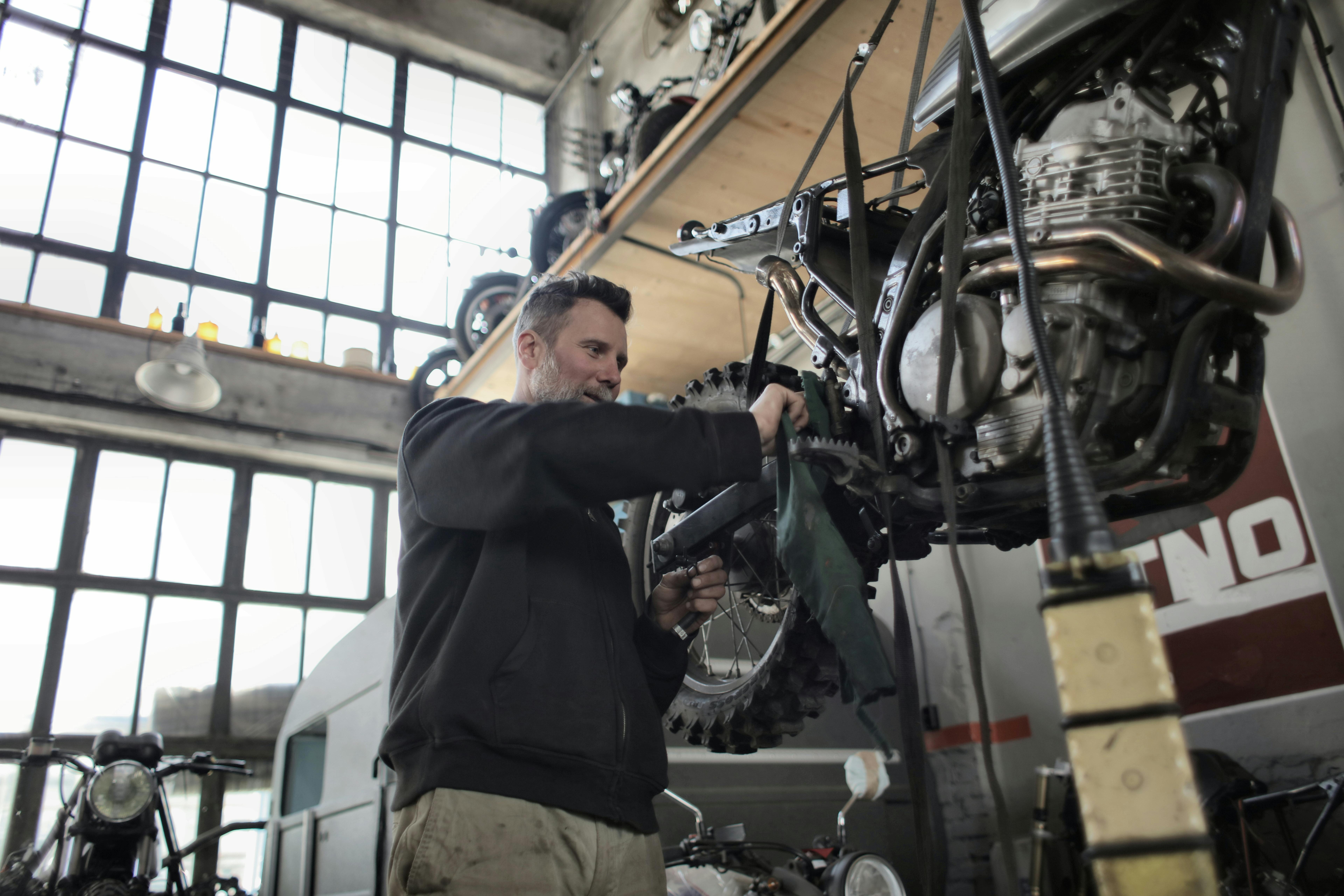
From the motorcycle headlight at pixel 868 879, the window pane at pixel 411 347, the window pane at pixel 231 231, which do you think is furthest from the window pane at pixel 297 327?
the motorcycle headlight at pixel 868 879

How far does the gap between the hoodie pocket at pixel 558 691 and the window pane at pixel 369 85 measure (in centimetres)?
775

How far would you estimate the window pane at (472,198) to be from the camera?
7.98 m

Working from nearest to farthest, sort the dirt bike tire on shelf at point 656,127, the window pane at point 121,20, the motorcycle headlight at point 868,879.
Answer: the motorcycle headlight at point 868,879 < the dirt bike tire on shelf at point 656,127 < the window pane at point 121,20

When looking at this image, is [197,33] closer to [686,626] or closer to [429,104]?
[429,104]

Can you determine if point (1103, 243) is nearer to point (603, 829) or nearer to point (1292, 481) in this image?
point (603, 829)

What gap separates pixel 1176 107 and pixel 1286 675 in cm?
169

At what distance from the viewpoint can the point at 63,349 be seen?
18.7 feet

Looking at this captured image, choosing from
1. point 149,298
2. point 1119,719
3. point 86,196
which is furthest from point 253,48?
point 1119,719

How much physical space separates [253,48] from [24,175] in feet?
6.94

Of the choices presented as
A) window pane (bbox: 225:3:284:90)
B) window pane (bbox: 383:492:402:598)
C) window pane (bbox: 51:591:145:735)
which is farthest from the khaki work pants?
window pane (bbox: 225:3:284:90)

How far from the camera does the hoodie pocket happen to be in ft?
3.35

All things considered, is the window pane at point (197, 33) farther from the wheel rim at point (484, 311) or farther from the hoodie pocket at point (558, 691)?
the hoodie pocket at point (558, 691)

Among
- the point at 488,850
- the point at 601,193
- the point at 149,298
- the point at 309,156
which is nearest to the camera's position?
the point at 488,850

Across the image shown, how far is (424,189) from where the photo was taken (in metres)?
7.96
